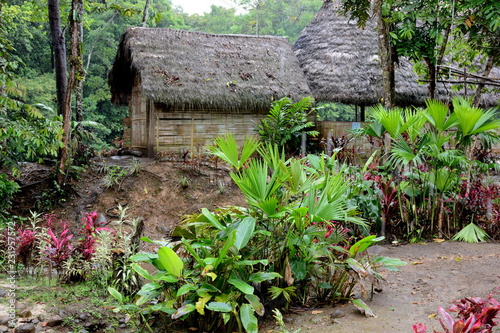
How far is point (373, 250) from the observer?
5051mm

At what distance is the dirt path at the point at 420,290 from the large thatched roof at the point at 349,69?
7186mm

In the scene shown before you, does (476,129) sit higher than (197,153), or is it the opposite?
(476,129)

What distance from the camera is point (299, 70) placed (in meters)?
12.4

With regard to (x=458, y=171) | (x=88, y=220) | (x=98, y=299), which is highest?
(x=458, y=171)

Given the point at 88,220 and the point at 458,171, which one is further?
the point at 458,171

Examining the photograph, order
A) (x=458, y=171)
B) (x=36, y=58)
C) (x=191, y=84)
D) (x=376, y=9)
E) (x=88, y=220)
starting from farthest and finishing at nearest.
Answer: (x=36, y=58)
(x=191, y=84)
(x=376, y=9)
(x=458, y=171)
(x=88, y=220)

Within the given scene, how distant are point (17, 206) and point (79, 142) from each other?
2010 millimetres

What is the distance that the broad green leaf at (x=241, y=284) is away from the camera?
275cm

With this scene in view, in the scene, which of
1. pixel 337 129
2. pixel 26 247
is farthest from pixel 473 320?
pixel 337 129

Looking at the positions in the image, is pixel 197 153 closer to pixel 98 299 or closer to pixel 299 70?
pixel 299 70

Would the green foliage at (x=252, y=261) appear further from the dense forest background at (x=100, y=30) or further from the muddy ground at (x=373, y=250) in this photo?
the dense forest background at (x=100, y=30)

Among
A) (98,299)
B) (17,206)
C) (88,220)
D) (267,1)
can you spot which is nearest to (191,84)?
(17,206)

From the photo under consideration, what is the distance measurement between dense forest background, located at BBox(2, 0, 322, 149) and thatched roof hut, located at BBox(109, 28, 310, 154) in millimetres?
1025

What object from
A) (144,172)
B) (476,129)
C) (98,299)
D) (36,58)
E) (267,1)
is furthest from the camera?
(267,1)
